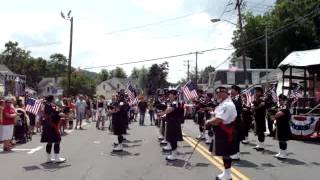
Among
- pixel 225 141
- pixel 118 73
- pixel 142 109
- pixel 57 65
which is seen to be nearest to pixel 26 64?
pixel 57 65

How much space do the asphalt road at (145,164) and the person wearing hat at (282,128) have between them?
1.15 feet

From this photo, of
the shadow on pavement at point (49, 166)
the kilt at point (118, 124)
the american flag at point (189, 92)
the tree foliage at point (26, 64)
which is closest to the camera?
the shadow on pavement at point (49, 166)

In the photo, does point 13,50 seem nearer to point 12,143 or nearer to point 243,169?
point 12,143

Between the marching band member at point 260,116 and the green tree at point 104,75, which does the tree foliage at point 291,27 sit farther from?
the green tree at point 104,75

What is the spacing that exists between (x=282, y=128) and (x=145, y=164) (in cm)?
397

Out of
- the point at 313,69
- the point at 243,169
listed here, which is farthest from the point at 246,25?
the point at 243,169

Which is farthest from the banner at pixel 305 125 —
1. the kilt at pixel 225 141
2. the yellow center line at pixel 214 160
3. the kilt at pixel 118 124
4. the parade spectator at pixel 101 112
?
the parade spectator at pixel 101 112

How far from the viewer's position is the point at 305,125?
866 inches

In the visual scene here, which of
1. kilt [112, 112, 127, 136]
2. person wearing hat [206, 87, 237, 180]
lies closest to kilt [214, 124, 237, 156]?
person wearing hat [206, 87, 237, 180]

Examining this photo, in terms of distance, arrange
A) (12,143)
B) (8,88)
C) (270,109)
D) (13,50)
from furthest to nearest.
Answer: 1. (13,50)
2. (8,88)
3. (12,143)
4. (270,109)

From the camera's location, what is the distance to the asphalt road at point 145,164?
12562 millimetres

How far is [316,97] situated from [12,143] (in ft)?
41.2

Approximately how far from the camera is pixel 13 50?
4596 inches

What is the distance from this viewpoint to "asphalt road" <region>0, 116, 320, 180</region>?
12.6 metres
